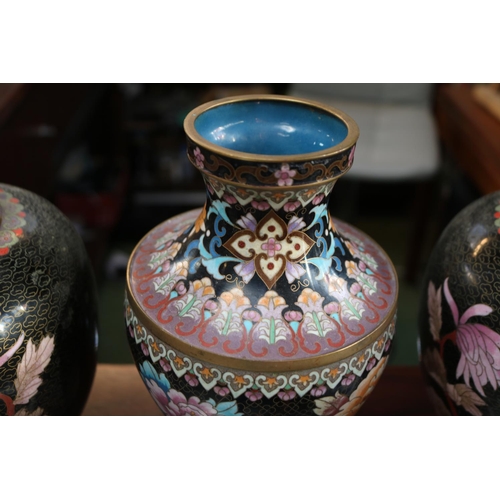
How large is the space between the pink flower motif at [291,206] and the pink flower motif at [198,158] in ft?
0.37

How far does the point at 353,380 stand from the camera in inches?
31.4

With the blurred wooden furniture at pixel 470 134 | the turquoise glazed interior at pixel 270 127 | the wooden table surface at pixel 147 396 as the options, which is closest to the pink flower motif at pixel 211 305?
the turquoise glazed interior at pixel 270 127

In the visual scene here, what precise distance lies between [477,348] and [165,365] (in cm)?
41

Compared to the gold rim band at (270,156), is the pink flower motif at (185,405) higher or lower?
lower

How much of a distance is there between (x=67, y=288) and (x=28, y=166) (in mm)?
964

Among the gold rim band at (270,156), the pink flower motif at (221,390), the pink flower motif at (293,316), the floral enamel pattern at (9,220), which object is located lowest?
the pink flower motif at (221,390)

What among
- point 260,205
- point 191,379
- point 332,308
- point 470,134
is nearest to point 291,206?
point 260,205

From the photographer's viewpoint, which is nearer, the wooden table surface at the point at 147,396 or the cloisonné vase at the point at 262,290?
the cloisonné vase at the point at 262,290

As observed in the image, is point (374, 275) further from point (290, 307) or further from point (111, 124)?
point (111, 124)

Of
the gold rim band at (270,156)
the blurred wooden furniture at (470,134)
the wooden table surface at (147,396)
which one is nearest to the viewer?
the gold rim band at (270,156)

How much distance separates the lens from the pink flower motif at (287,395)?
768 millimetres

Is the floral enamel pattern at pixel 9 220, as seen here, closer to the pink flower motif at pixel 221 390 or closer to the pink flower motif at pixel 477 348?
the pink flower motif at pixel 221 390

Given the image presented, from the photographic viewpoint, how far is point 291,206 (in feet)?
2.52

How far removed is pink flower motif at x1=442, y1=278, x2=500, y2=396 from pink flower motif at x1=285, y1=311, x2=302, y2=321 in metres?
0.24
